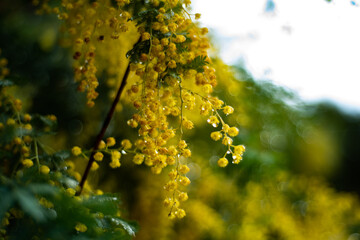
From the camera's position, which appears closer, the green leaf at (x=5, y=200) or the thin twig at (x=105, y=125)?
the green leaf at (x=5, y=200)

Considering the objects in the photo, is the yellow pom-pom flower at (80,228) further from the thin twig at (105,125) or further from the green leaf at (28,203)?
the thin twig at (105,125)

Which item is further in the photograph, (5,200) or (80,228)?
(80,228)

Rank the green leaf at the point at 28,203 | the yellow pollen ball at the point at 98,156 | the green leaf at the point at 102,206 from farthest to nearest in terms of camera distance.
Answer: the yellow pollen ball at the point at 98,156 → the green leaf at the point at 102,206 → the green leaf at the point at 28,203

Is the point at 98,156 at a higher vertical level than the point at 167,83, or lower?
lower

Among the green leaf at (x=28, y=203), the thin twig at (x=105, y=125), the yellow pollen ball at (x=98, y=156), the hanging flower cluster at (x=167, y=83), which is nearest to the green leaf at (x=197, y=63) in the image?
the hanging flower cluster at (x=167, y=83)

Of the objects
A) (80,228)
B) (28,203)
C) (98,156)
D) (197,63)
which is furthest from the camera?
(98,156)

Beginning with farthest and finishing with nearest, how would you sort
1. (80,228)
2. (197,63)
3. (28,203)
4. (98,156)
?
1. (98,156)
2. (197,63)
3. (80,228)
4. (28,203)

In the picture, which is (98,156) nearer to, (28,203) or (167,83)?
(167,83)

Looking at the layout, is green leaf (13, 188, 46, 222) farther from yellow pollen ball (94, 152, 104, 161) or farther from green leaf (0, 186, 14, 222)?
yellow pollen ball (94, 152, 104, 161)

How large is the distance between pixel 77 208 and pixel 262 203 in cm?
189

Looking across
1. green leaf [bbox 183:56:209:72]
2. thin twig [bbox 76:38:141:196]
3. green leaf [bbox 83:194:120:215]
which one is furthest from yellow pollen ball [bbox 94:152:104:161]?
green leaf [bbox 183:56:209:72]

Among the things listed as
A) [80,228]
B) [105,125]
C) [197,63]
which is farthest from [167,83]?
[80,228]

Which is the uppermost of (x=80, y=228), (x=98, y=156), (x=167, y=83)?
(x=167, y=83)

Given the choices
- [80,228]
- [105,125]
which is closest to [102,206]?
[80,228]
